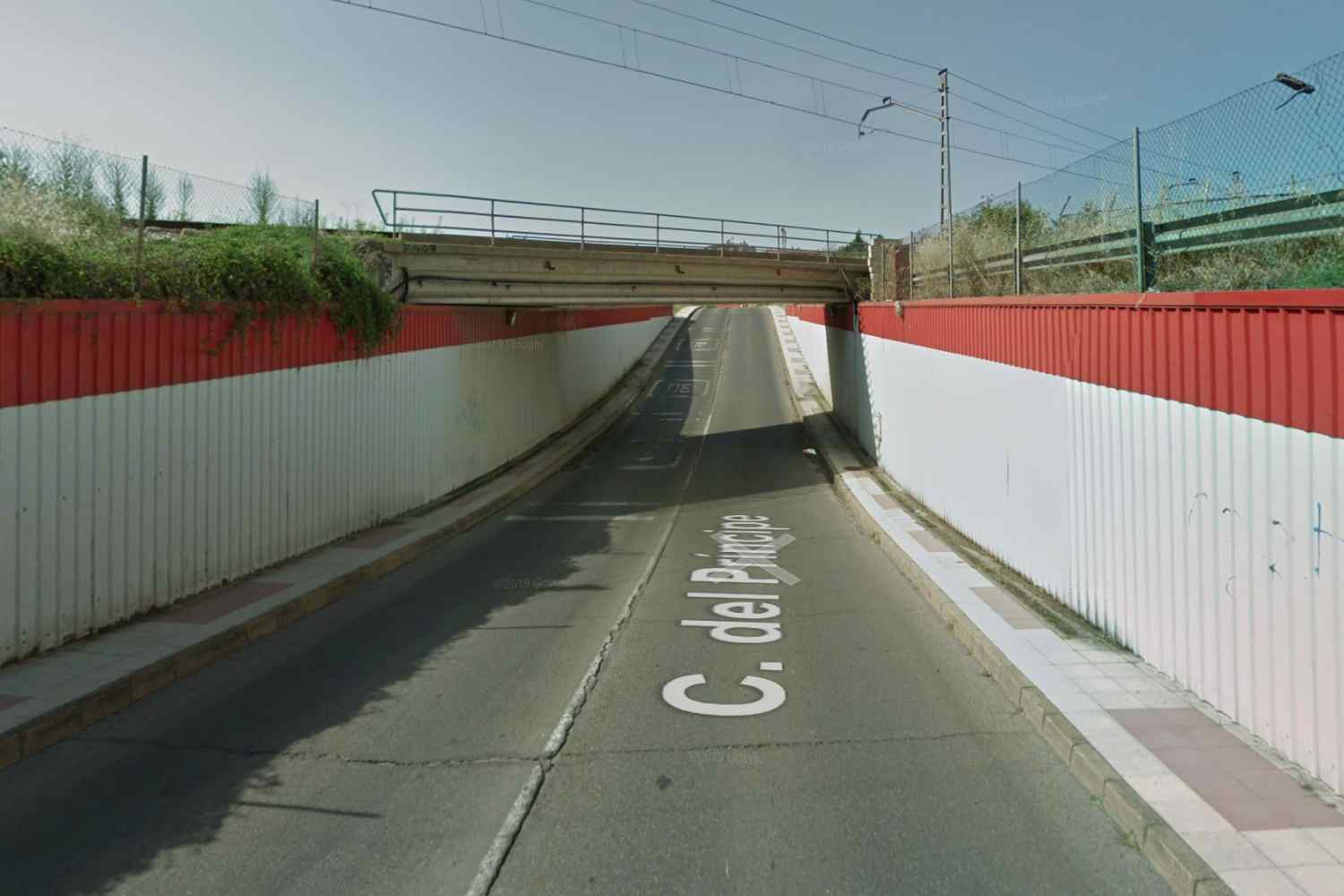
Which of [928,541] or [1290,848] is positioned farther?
[928,541]

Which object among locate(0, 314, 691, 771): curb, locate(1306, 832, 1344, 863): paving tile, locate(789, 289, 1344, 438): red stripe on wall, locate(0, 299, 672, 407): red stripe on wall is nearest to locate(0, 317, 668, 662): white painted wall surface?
locate(0, 299, 672, 407): red stripe on wall

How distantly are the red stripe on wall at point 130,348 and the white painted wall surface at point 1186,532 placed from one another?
8.67 metres

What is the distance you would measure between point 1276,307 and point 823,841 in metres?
3.91

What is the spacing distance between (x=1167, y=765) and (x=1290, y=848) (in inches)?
41.6

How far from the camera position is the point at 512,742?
261 inches

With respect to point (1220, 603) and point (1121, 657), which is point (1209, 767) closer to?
point (1220, 603)

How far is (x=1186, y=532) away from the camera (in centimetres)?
699

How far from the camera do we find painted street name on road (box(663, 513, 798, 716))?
7504 mm

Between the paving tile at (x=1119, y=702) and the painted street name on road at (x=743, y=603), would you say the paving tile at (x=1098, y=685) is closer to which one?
the paving tile at (x=1119, y=702)

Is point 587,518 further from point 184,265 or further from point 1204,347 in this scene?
point 1204,347

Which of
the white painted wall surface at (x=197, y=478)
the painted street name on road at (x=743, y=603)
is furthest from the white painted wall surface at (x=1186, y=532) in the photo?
the white painted wall surface at (x=197, y=478)

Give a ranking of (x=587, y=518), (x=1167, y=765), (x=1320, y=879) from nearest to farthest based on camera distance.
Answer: (x=1320, y=879)
(x=1167, y=765)
(x=587, y=518)

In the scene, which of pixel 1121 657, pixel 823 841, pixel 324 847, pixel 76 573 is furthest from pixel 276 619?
pixel 1121 657

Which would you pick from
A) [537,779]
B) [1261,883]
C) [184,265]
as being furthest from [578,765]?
[184,265]
